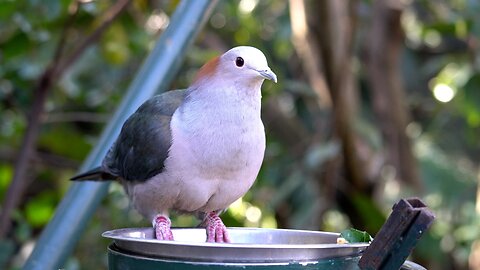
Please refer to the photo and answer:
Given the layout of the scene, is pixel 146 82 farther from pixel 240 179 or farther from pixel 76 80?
pixel 76 80

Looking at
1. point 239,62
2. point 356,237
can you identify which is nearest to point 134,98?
point 239,62

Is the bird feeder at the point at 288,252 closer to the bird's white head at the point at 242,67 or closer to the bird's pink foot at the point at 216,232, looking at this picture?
the bird's pink foot at the point at 216,232

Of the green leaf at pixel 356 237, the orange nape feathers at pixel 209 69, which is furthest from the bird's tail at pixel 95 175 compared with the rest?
the green leaf at pixel 356 237

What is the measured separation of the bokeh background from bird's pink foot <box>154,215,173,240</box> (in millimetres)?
1325

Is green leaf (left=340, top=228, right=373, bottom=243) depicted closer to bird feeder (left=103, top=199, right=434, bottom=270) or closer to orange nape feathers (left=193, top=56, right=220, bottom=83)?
bird feeder (left=103, top=199, right=434, bottom=270)

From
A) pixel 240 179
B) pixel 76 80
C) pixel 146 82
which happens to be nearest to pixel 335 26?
pixel 76 80

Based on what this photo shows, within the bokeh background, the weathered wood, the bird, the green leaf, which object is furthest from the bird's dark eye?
the bokeh background

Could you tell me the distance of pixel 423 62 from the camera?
20.8ft

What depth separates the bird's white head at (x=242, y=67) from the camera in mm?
1879

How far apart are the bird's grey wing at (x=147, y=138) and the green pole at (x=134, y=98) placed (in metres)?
0.09

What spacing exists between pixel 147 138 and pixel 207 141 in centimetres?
24

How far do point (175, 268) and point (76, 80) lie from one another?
3.04 m

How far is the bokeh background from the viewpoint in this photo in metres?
3.54

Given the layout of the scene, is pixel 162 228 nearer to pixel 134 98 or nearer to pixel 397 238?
pixel 134 98
